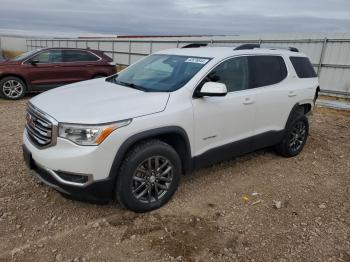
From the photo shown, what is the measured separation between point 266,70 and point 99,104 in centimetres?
257

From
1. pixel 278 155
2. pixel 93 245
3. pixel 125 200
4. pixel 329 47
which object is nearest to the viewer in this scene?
pixel 93 245

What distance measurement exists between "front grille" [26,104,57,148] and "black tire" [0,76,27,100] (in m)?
6.73

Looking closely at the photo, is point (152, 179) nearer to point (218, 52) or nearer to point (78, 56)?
point (218, 52)

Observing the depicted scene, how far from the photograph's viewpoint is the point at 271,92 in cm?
466

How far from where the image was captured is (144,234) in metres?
3.23

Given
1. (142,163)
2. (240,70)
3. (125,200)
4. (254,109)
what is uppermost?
(240,70)

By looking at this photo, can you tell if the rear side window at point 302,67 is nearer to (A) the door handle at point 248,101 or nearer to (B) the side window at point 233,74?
(B) the side window at point 233,74

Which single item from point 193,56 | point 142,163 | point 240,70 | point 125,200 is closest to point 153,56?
point 193,56

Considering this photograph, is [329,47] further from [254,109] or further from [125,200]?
[125,200]

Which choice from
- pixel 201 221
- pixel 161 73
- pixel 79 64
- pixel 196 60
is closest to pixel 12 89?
pixel 79 64

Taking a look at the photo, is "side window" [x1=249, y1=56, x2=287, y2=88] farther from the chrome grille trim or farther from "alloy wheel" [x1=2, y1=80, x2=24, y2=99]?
"alloy wheel" [x1=2, y1=80, x2=24, y2=99]

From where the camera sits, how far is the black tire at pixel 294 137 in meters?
5.22

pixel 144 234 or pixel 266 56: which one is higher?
pixel 266 56

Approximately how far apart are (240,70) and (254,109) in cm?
55
